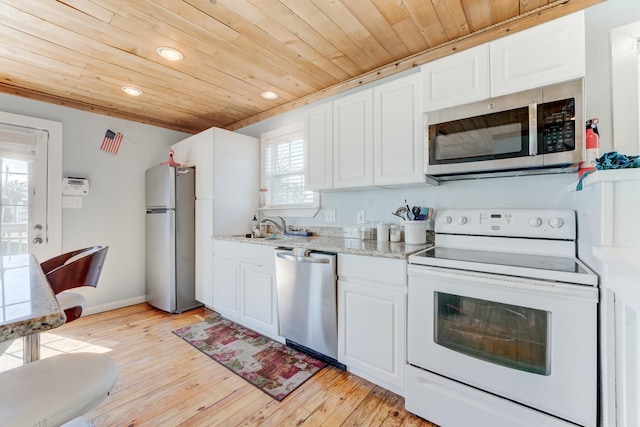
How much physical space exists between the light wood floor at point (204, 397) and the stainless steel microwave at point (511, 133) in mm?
1501

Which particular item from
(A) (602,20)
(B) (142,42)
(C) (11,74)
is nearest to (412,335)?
(A) (602,20)

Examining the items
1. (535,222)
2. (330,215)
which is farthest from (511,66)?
(330,215)

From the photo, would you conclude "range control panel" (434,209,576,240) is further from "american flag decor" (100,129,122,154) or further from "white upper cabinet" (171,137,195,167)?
"american flag decor" (100,129,122,154)

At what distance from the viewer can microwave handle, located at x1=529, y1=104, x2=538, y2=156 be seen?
4.89ft

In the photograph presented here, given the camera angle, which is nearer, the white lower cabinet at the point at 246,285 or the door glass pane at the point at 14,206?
the white lower cabinet at the point at 246,285

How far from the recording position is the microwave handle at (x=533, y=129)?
1490 mm

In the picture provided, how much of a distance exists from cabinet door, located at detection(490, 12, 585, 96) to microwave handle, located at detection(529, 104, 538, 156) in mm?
134

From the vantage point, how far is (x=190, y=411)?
162 centimetres

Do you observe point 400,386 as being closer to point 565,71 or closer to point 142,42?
point 565,71

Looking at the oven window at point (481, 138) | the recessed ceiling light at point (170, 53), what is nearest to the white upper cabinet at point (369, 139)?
the oven window at point (481, 138)

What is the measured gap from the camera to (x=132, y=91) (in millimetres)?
2789

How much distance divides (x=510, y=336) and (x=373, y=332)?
2.44ft

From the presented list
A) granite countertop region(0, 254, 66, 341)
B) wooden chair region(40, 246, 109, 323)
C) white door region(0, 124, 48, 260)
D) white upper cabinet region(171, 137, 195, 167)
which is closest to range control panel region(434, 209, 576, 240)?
granite countertop region(0, 254, 66, 341)

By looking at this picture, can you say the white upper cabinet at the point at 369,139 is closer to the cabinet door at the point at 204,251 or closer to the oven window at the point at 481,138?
the oven window at the point at 481,138
